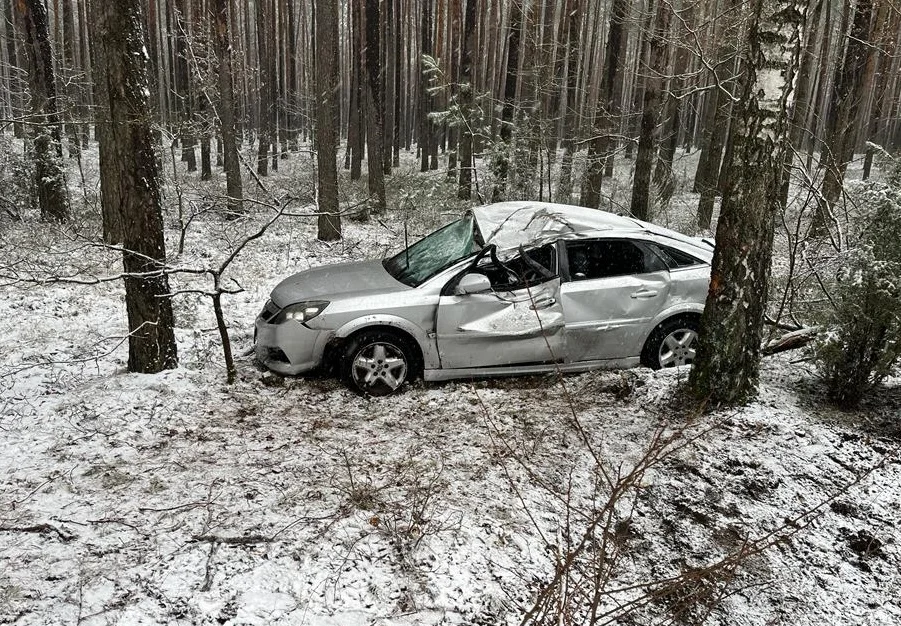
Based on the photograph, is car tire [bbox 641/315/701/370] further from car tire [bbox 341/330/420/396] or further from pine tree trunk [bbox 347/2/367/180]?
pine tree trunk [bbox 347/2/367/180]

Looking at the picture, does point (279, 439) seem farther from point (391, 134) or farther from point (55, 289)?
point (391, 134)

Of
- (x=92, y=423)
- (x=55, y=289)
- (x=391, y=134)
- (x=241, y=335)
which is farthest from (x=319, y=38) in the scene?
(x=391, y=134)

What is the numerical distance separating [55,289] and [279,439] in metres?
6.47

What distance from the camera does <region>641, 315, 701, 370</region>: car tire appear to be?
5.72 m

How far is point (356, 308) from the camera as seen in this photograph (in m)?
5.16

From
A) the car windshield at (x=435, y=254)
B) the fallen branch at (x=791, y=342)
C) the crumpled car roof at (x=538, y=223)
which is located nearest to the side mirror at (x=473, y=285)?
the car windshield at (x=435, y=254)

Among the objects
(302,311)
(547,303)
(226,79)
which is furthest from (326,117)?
(547,303)

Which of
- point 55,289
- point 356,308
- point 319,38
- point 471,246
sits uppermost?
point 319,38

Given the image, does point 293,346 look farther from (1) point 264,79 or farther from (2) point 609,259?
(1) point 264,79

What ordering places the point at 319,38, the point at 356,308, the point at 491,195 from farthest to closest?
the point at 491,195 < the point at 319,38 < the point at 356,308

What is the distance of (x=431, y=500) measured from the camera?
355 cm

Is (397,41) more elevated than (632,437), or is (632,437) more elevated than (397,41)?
(397,41)

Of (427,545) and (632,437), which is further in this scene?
(632,437)

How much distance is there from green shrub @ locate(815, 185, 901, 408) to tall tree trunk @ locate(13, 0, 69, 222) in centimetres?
1417
